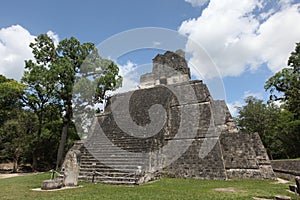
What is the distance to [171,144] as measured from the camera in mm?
10312

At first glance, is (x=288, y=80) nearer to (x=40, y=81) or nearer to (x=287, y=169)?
(x=287, y=169)

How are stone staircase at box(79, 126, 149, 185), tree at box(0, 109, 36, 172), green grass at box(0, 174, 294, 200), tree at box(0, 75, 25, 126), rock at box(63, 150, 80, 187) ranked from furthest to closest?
tree at box(0, 75, 25, 126), tree at box(0, 109, 36, 172), stone staircase at box(79, 126, 149, 185), rock at box(63, 150, 80, 187), green grass at box(0, 174, 294, 200)

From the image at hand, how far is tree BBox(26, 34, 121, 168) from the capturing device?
14.4 metres

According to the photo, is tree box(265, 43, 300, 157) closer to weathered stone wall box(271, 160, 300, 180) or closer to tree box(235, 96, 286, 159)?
tree box(235, 96, 286, 159)

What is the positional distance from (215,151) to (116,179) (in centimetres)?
460

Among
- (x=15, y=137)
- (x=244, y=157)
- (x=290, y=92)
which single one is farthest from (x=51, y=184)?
(x=290, y=92)

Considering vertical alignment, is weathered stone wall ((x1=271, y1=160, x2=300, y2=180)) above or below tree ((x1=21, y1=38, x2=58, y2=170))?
below

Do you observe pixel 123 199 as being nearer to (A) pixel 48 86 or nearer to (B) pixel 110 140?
(B) pixel 110 140

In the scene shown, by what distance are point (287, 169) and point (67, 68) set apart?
47.9 feet

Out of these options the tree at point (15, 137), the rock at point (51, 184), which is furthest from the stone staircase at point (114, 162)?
the tree at point (15, 137)

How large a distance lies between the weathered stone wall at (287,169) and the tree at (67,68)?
472 inches

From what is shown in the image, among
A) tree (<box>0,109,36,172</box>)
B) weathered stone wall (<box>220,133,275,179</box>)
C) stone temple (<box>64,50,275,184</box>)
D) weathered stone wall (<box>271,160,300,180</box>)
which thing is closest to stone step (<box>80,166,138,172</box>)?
stone temple (<box>64,50,275,184</box>)

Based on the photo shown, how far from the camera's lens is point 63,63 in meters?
14.5

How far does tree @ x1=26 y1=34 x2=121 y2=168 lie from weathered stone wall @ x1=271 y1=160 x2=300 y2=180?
11985 mm
